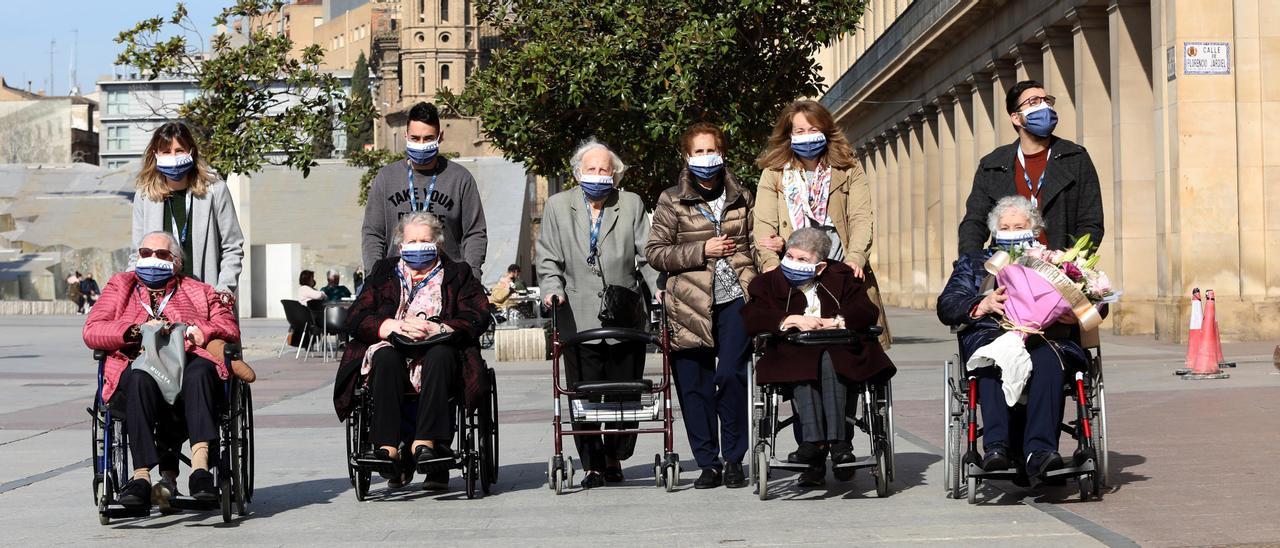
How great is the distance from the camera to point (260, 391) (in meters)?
19.2

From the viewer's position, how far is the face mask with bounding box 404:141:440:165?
30.3 feet

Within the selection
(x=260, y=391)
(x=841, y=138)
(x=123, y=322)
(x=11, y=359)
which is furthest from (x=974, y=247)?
(x=11, y=359)

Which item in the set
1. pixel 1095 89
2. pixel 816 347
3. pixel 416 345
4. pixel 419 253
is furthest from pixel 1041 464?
pixel 1095 89

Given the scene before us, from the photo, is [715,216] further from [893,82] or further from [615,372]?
[893,82]

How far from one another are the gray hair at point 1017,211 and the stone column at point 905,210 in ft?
144

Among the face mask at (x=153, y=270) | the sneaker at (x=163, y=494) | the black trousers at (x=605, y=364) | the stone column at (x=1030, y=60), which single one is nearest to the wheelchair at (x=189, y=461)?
the sneaker at (x=163, y=494)

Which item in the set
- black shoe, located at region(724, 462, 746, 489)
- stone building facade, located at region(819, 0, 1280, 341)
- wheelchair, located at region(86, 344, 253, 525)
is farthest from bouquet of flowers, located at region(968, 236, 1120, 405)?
stone building facade, located at region(819, 0, 1280, 341)

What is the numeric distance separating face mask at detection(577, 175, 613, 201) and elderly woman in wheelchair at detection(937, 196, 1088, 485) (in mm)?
1871

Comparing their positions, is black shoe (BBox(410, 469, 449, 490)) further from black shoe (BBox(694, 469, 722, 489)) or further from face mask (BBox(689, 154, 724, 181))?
face mask (BBox(689, 154, 724, 181))

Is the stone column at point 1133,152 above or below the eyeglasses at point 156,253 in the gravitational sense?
above

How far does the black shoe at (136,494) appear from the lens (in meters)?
7.66

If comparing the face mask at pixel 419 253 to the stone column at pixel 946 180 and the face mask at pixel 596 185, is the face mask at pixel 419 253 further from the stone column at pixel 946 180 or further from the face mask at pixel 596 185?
the stone column at pixel 946 180

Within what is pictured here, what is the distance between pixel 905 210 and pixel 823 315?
151 ft

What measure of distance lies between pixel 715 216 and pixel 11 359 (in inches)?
807
